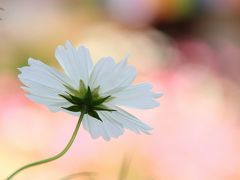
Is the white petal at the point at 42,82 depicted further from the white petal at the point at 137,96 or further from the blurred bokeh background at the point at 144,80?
the blurred bokeh background at the point at 144,80

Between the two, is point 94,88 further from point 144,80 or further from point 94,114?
point 144,80

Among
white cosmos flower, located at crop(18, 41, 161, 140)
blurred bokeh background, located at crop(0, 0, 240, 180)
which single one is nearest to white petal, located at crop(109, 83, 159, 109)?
white cosmos flower, located at crop(18, 41, 161, 140)

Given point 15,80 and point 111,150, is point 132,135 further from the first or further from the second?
point 15,80

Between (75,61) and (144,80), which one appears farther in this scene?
(144,80)

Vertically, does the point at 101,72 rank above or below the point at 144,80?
below

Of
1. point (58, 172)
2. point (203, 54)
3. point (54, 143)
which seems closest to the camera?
point (58, 172)

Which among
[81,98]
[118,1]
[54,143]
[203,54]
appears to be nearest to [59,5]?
[118,1]

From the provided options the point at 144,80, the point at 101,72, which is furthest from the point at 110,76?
the point at 144,80
